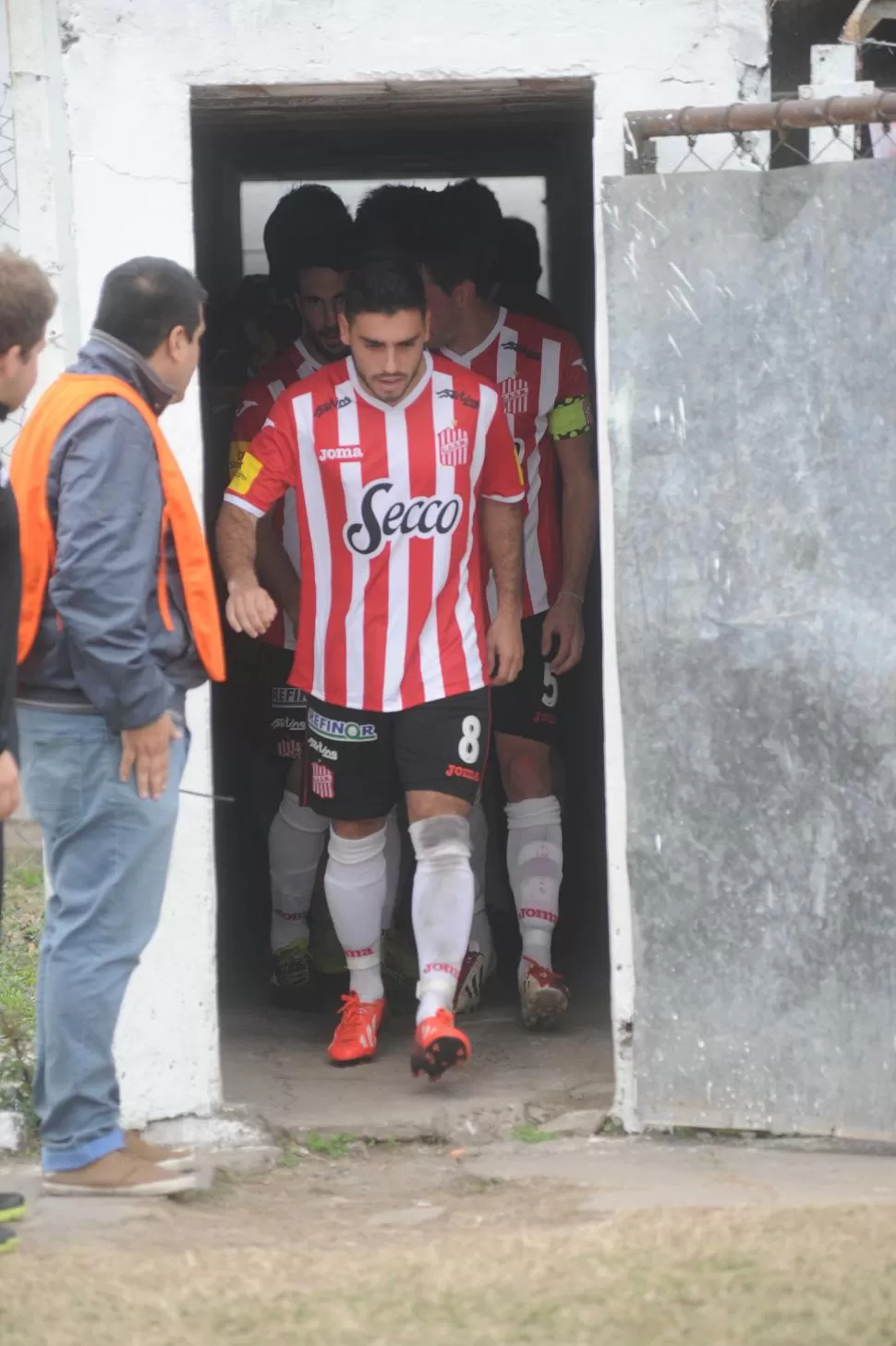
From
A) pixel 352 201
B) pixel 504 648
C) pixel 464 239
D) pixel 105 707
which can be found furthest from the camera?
→ pixel 352 201

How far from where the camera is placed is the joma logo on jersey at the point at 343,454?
4.59 m

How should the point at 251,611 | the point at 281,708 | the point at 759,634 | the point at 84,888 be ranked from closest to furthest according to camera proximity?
1. the point at 84,888
2. the point at 759,634
3. the point at 251,611
4. the point at 281,708

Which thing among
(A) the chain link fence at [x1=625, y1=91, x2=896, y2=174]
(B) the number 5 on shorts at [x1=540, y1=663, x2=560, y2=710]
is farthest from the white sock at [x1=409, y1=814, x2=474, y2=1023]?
(A) the chain link fence at [x1=625, y1=91, x2=896, y2=174]

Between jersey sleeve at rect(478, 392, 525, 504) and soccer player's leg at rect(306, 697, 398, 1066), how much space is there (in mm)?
653

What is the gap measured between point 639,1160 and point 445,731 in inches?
A: 45.8

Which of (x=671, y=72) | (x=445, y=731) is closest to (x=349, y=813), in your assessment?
(x=445, y=731)

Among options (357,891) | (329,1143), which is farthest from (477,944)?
(329,1143)

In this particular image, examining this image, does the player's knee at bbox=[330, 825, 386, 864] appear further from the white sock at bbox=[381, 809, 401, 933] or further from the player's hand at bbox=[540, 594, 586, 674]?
the player's hand at bbox=[540, 594, 586, 674]

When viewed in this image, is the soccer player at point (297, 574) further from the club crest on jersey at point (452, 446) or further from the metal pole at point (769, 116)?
the metal pole at point (769, 116)

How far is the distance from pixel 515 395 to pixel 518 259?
1.05 metres

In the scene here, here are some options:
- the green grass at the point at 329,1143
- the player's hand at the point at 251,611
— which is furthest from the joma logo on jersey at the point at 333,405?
the green grass at the point at 329,1143

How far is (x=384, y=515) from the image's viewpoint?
4.62 metres

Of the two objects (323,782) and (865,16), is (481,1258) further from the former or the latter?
(865,16)

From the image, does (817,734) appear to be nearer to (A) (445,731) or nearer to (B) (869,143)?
(A) (445,731)
